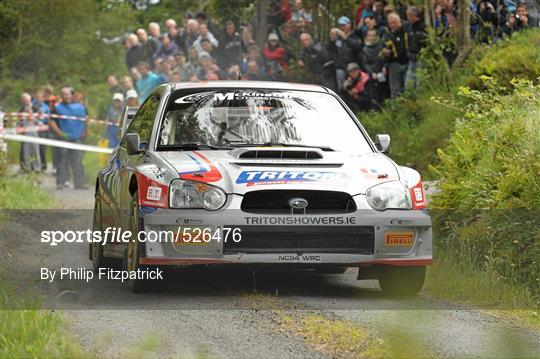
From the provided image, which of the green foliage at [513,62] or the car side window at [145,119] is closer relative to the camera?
the car side window at [145,119]

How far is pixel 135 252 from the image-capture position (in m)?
9.93

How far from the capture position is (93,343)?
7.70 m

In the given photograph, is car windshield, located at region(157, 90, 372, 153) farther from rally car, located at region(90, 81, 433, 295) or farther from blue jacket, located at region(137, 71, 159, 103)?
blue jacket, located at region(137, 71, 159, 103)

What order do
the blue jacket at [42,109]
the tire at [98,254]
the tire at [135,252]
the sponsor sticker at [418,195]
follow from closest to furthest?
the tire at [135,252]
the sponsor sticker at [418,195]
the tire at [98,254]
the blue jacket at [42,109]

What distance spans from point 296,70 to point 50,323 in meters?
18.7

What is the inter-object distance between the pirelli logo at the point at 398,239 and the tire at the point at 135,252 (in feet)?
5.40

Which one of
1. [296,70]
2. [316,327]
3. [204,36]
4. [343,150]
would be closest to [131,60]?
[204,36]

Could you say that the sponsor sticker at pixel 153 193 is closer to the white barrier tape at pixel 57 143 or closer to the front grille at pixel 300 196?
the front grille at pixel 300 196

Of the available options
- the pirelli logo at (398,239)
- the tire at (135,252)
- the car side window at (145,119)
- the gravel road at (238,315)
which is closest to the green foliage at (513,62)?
the gravel road at (238,315)

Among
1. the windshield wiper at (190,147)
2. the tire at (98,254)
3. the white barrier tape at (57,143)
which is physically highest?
the windshield wiper at (190,147)

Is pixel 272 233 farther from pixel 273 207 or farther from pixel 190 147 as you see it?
pixel 190 147

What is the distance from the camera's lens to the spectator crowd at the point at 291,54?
21.0 metres

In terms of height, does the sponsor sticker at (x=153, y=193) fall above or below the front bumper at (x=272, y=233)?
above

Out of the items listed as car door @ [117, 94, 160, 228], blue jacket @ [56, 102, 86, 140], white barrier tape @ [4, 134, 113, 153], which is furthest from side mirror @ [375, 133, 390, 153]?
blue jacket @ [56, 102, 86, 140]
